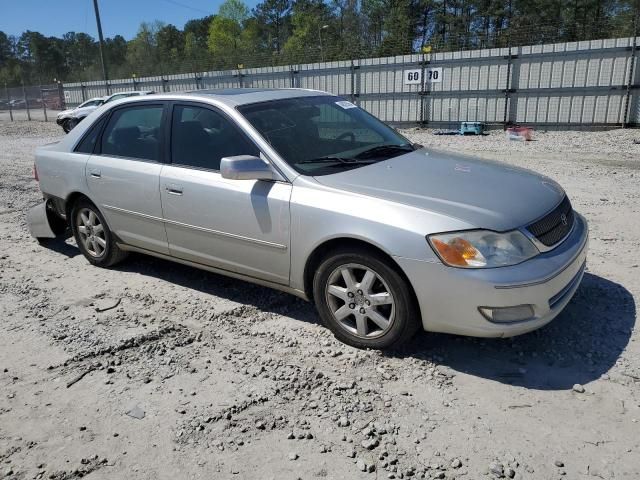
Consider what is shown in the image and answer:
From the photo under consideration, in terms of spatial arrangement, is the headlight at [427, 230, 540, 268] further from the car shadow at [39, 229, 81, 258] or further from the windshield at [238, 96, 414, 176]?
the car shadow at [39, 229, 81, 258]

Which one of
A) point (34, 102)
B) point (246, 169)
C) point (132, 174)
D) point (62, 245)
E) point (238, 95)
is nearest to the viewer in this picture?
point (246, 169)

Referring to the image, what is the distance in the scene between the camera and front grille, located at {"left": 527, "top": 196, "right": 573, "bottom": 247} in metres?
3.20

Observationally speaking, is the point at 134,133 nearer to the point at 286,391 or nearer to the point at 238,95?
the point at 238,95

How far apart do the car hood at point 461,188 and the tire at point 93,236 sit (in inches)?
102

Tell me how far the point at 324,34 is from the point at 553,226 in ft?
199

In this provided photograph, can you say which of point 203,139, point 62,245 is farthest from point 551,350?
point 62,245

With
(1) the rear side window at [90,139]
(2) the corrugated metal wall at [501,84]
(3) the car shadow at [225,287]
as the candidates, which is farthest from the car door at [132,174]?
(2) the corrugated metal wall at [501,84]

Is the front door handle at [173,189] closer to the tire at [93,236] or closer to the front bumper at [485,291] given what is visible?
the tire at [93,236]

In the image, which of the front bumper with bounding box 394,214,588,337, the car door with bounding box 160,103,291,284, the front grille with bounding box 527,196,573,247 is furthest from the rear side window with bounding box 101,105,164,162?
the front grille with bounding box 527,196,573,247

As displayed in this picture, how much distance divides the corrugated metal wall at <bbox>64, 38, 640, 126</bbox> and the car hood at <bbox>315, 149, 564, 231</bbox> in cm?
1363

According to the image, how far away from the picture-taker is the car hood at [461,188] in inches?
123

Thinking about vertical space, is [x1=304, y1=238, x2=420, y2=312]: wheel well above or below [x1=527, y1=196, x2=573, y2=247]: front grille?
below

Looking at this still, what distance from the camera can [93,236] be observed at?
5289 millimetres

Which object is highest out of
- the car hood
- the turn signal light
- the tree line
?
the tree line
